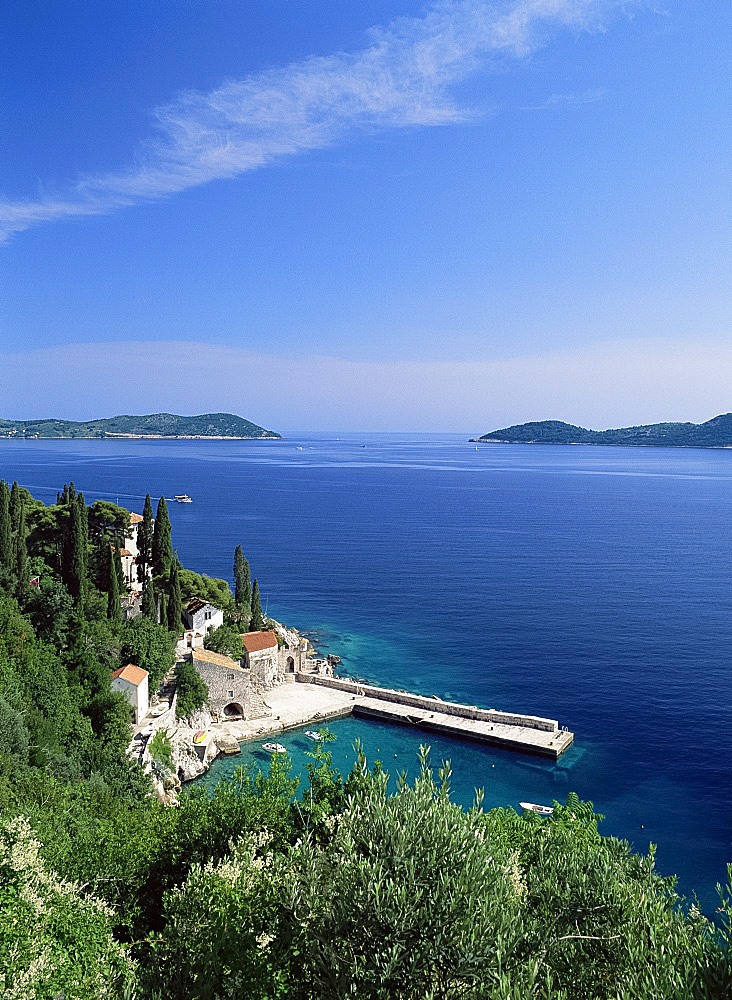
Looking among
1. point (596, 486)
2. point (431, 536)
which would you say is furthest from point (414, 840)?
point (596, 486)

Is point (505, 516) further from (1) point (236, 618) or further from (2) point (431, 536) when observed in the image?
(1) point (236, 618)

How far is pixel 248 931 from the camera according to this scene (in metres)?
11.4

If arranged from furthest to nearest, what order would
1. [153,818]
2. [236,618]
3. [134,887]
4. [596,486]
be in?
[596,486], [236,618], [153,818], [134,887]

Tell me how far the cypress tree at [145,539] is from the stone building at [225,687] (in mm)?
11234

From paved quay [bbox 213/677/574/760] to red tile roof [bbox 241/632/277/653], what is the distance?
306 cm

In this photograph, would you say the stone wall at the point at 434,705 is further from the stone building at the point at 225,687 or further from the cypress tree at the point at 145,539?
the cypress tree at the point at 145,539

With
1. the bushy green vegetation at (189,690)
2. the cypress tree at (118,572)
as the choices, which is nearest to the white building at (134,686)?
the bushy green vegetation at (189,690)

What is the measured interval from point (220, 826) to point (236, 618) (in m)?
34.7

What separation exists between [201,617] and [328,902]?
3957cm

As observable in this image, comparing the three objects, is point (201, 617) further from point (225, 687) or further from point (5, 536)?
point (5, 536)

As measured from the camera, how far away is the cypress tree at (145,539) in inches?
1947

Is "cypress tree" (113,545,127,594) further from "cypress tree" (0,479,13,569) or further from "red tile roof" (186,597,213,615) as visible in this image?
"cypress tree" (0,479,13,569)

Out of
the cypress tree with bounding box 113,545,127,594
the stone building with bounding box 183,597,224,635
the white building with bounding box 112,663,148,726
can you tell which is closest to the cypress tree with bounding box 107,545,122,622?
the cypress tree with bounding box 113,545,127,594

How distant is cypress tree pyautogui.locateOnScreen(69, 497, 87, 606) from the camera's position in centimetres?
3834
